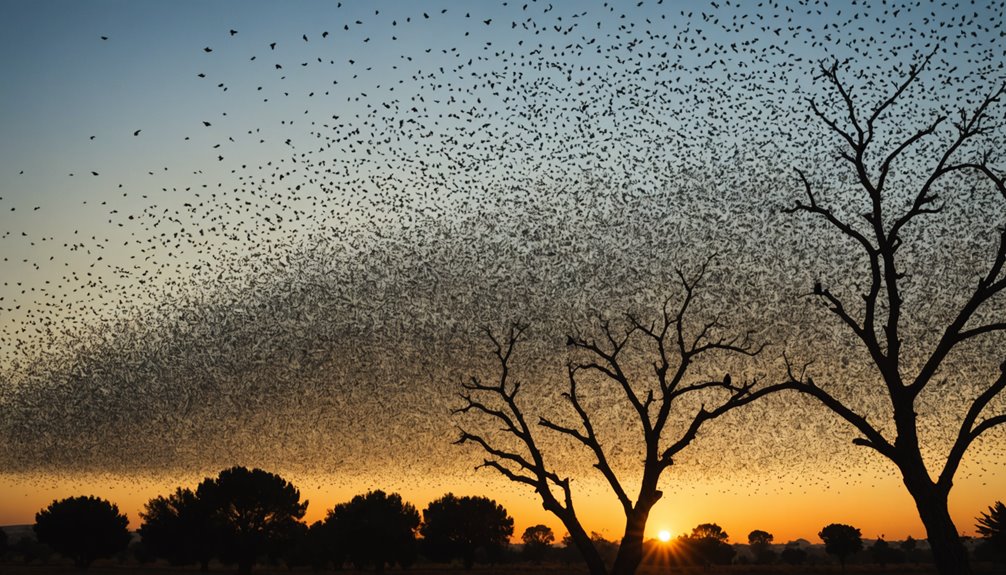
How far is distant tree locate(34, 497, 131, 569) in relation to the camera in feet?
399

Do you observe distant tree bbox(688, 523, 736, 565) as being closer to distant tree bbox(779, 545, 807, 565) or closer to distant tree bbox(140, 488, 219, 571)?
distant tree bbox(779, 545, 807, 565)

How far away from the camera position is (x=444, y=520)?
419 feet

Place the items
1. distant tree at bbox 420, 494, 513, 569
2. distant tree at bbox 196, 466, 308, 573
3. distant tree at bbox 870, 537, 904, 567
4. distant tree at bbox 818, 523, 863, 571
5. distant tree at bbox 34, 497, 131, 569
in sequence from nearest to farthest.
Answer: distant tree at bbox 196, 466, 308, 573
distant tree at bbox 34, 497, 131, 569
distant tree at bbox 420, 494, 513, 569
distant tree at bbox 818, 523, 863, 571
distant tree at bbox 870, 537, 904, 567

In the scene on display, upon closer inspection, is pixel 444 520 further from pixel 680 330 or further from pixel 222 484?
pixel 680 330

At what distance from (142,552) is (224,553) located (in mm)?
57893

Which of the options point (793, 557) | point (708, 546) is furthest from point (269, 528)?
point (793, 557)

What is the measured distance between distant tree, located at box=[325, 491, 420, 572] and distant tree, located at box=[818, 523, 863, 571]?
6408cm

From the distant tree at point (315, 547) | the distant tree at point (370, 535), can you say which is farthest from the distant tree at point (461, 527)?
the distant tree at point (315, 547)

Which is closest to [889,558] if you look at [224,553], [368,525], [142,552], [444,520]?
[444,520]

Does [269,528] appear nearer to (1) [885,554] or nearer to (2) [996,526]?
(2) [996,526]

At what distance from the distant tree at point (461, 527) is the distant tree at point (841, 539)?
4854cm

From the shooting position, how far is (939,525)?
19.2 meters

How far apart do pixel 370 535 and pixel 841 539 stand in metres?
70.5

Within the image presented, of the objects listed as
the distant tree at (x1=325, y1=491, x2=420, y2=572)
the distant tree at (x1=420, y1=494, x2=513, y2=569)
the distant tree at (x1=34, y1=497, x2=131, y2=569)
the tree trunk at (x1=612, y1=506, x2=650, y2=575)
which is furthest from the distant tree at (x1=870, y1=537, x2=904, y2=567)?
the tree trunk at (x1=612, y1=506, x2=650, y2=575)
